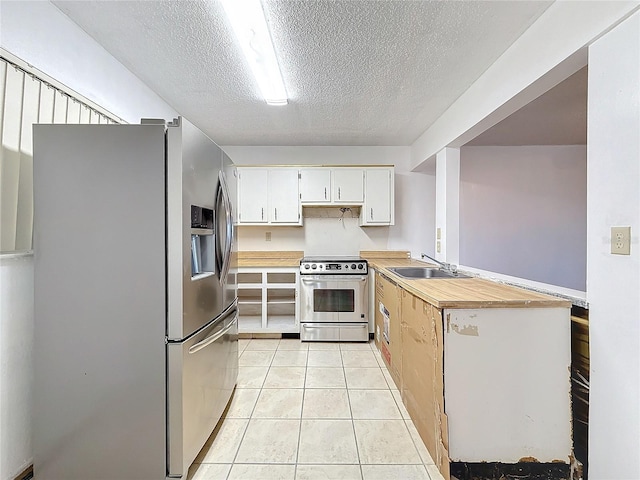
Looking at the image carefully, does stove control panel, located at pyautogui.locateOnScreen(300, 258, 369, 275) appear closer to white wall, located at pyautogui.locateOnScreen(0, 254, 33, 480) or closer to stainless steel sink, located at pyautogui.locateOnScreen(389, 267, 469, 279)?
stainless steel sink, located at pyautogui.locateOnScreen(389, 267, 469, 279)

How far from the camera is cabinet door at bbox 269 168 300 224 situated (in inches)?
155

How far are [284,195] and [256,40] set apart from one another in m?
2.25

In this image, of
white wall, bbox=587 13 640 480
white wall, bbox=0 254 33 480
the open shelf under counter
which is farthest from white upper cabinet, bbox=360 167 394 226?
white wall, bbox=0 254 33 480

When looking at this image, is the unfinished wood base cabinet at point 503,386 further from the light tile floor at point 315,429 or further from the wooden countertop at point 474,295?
the light tile floor at point 315,429

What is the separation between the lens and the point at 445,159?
3.07 metres

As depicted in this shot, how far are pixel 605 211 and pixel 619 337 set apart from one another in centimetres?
53

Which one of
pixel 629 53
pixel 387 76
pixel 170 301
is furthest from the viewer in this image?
pixel 387 76

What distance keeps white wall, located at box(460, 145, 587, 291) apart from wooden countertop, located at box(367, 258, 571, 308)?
2280 mm

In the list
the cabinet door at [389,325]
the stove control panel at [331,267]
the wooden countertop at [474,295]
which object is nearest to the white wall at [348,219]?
the stove control panel at [331,267]

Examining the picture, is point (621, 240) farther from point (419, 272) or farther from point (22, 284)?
point (22, 284)

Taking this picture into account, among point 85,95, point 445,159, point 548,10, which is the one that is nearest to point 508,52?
point 548,10

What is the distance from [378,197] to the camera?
3.94 metres

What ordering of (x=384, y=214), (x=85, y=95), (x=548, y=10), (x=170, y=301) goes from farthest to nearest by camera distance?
(x=384, y=214)
(x=85, y=95)
(x=548, y=10)
(x=170, y=301)

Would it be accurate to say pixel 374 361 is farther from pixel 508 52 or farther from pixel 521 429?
pixel 508 52
